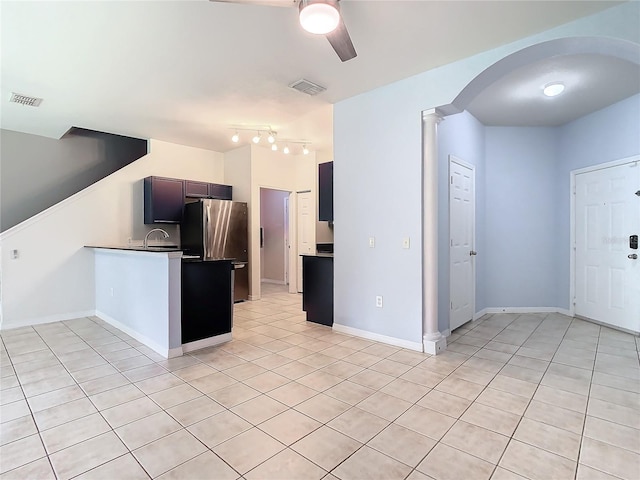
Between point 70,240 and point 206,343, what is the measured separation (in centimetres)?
296

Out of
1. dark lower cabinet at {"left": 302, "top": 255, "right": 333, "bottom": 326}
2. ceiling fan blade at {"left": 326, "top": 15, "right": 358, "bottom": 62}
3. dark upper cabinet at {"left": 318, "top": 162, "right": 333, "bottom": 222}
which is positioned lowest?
dark lower cabinet at {"left": 302, "top": 255, "right": 333, "bottom": 326}

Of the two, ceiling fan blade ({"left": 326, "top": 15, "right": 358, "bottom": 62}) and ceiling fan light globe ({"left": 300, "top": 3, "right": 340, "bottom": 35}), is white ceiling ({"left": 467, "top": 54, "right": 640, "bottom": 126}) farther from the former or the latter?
ceiling fan light globe ({"left": 300, "top": 3, "right": 340, "bottom": 35})

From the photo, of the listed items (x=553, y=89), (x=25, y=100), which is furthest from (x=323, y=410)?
(x=25, y=100)

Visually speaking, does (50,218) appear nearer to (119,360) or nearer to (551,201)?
(119,360)

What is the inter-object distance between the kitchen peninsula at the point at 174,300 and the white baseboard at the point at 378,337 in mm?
1315

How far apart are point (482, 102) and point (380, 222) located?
201 cm

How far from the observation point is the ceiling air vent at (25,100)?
3754 mm

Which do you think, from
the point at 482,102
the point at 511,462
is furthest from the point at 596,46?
the point at 511,462

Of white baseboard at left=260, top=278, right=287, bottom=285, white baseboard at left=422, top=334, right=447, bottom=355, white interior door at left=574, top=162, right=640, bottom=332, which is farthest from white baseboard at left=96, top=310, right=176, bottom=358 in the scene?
white interior door at left=574, top=162, right=640, bottom=332

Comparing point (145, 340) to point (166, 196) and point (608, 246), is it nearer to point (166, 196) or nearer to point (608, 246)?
point (166, 196)

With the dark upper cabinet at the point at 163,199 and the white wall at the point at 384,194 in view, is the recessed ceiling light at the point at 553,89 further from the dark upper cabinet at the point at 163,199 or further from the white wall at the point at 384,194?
the dark upper cabinet at the point at 163,199

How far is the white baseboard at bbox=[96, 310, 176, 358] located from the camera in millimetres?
3201

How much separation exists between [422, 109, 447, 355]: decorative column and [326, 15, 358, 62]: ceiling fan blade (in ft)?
4.28

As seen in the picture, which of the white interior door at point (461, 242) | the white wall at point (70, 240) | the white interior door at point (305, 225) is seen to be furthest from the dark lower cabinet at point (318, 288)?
the white wall at point (70, 240)
